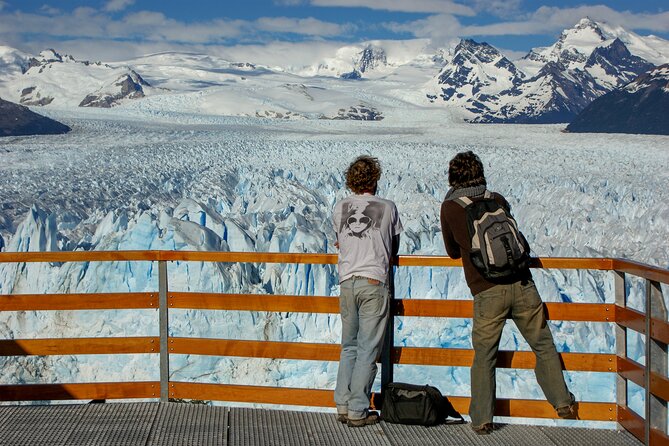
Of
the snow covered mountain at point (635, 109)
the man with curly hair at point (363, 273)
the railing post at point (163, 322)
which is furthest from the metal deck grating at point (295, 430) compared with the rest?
the snow covered mountain at point (635, 109)

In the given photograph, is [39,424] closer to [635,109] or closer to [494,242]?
[494,242]

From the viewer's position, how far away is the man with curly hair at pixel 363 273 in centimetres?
364

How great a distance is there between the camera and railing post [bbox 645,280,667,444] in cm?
347

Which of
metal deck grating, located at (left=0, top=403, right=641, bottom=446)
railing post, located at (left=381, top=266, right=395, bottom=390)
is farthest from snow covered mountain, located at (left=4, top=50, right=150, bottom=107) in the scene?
railing post, located at (left=381, top=266, right=395, bottom=390)

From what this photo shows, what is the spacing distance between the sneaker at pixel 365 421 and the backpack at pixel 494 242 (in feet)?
2.74

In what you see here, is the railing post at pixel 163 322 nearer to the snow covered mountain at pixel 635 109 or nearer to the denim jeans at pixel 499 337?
the denim jeans at pixel 499 337

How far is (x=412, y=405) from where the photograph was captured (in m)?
3.85

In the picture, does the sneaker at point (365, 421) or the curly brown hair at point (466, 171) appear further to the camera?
the sneaker at point (365, 421)

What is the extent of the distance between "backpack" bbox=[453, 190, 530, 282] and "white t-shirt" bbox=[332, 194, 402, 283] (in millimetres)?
315

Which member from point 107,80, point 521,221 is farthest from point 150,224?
point 107,80

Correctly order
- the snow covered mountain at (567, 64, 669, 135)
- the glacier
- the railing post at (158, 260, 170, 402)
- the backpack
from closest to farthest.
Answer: the backpack → the railing post at (158, 260, 170, 402) → the glacier → the snow covered mountain at (567, 64, 669, 135)

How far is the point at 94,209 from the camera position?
45.4 ft

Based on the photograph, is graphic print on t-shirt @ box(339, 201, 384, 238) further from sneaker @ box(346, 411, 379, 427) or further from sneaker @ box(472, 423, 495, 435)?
sneaker @ box(472, 423, 495, 435)

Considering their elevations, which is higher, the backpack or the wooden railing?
the backpack
